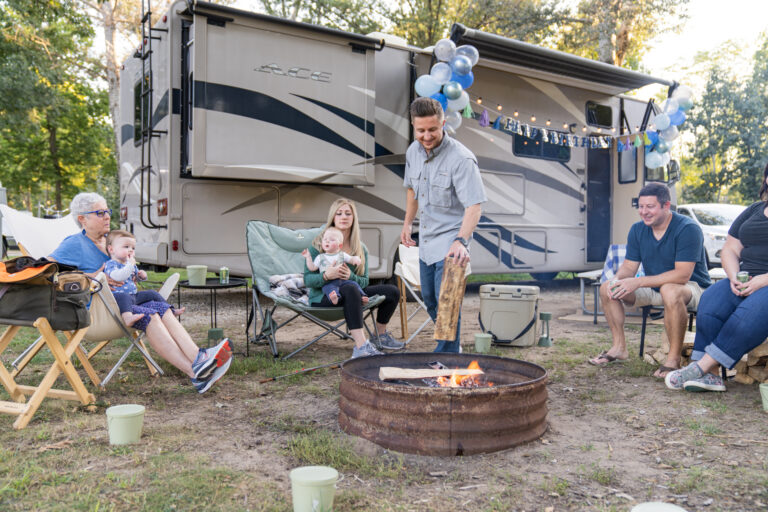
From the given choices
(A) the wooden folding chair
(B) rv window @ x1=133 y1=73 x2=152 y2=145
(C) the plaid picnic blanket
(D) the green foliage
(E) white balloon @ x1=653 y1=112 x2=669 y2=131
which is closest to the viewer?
(A) the wooden folding chair

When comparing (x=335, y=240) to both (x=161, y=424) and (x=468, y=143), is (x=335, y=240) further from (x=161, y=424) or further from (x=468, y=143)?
(x=468, y=143)

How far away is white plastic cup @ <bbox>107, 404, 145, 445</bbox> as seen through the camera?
2.25 m

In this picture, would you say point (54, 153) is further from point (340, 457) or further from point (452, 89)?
point (340, 457)

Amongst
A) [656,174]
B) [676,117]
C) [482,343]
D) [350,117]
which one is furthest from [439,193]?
[656,174]

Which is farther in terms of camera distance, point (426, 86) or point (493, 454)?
point (426, 86)

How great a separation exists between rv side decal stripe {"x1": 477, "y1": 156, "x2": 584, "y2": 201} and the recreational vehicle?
18mm

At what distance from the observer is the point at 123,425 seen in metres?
2.26

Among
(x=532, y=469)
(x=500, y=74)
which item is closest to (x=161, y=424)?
(x=532, y=469)

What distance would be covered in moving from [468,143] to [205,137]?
9.62ft

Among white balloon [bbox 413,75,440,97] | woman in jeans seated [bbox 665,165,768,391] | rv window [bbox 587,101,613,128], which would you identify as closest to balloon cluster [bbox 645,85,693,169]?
rv window [bbox 587,101,613,128]

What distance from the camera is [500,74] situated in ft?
21.9

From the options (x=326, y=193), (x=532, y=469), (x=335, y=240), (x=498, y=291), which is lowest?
(x=532, y=469)

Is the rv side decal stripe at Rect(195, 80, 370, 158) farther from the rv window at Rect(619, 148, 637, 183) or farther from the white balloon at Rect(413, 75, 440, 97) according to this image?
the rv window at Rect(619, 148, 637, 183)

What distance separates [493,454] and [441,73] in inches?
165
